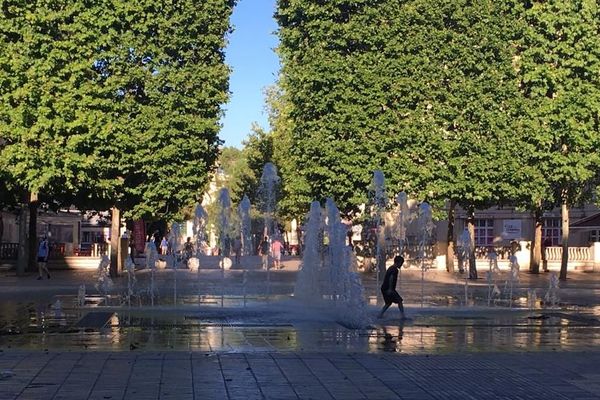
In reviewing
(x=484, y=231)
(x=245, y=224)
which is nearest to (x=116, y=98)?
(x=245, y=224)

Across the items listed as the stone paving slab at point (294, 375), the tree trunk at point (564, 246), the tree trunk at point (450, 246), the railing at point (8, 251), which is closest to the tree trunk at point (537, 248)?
the tree trunk at point (450, 246)

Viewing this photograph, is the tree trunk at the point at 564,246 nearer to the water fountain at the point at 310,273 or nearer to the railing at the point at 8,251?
the water fountain at the point at 310,273

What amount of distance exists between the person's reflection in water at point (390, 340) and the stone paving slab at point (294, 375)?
74 centimetres

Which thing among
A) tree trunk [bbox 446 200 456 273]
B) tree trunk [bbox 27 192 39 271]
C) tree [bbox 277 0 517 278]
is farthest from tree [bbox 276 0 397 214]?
tree trunk [bbox 27 192 39 271]

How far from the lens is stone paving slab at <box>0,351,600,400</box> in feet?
29.7

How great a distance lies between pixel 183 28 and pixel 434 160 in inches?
408

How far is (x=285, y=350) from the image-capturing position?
12211mm

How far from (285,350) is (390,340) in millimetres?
2224

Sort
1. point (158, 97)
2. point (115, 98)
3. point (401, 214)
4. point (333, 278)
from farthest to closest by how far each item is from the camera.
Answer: point (401, 214) < point (158, 97) < point (115, 98) < point (333, 278)

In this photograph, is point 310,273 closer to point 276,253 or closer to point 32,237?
point 32,237

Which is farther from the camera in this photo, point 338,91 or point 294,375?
point 338,91

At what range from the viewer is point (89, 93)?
98.8 ft

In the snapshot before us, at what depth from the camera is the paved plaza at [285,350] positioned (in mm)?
9312

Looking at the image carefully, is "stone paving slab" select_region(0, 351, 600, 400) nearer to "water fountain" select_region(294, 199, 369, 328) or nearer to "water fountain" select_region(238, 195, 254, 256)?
"water fountain" select_region(294, 199, 369, 328)
